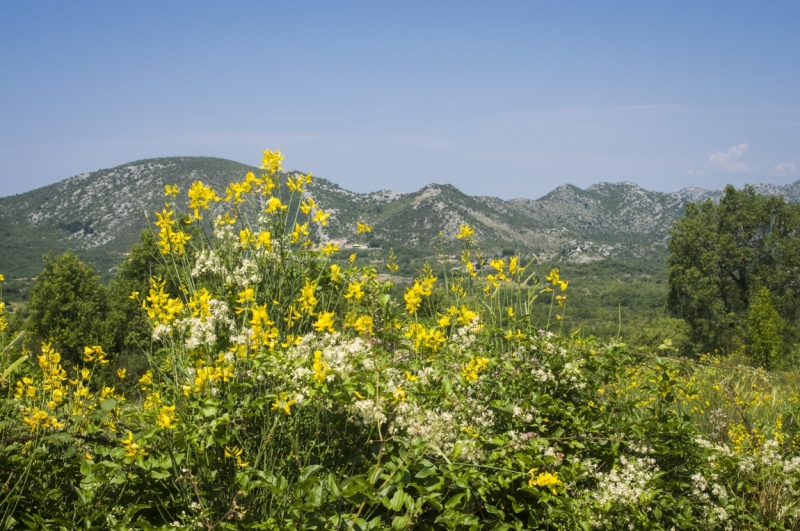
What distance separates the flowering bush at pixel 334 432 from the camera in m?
1.79

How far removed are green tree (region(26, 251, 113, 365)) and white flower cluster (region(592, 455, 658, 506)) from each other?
2107 cm

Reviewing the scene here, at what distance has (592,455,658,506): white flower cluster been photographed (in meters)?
2.07

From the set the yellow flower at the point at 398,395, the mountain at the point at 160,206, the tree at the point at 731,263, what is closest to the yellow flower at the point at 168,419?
the yellow flower at the point at 398,395

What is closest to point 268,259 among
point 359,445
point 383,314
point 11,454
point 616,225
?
point 383,314

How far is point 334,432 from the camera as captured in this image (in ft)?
7.22

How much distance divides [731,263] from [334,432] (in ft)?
103

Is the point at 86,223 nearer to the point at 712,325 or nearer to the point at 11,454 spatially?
the point at 712,325

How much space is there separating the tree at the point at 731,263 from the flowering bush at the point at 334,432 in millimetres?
27539

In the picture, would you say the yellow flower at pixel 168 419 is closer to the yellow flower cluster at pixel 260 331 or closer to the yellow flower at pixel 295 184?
the yellow flower cluster at pixel 260 331

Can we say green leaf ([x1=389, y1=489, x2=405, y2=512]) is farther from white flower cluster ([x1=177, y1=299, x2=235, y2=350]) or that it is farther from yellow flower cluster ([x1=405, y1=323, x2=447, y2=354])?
white flower cluster ([x1=177, y1=299, x2=235, y2=350])

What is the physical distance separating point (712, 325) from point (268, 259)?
29641 millimetres

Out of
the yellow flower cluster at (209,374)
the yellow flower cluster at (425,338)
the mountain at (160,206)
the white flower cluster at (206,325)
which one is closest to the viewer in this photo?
the yellow flower cluster at (209,374)

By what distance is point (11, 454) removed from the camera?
2006 mm

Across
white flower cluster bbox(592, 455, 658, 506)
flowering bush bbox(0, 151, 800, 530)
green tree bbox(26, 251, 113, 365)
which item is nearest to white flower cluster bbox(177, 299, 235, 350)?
flowering bush bbox(0, 151, 800, 530)
